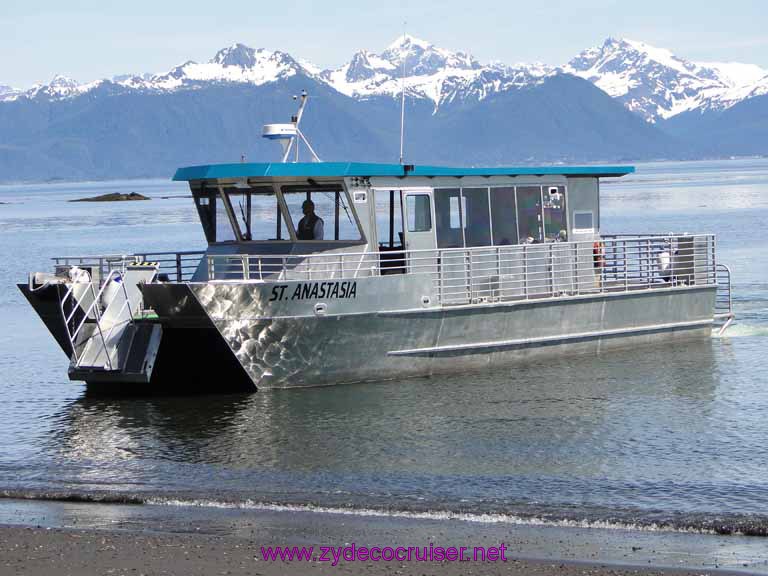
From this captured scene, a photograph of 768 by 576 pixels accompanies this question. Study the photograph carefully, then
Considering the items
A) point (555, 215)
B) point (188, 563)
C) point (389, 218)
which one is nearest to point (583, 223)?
point (555, 215)

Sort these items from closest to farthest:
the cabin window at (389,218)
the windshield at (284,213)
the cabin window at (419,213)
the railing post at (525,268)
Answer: the windshield at (284,213) → the cabin window at (389,218) → the cabin window at (419,213) → the railing post at (525,268)

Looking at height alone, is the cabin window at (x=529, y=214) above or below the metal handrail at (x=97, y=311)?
above

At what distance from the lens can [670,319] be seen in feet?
74.1

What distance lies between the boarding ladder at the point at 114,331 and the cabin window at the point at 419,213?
4059mm

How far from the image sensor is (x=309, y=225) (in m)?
18.7

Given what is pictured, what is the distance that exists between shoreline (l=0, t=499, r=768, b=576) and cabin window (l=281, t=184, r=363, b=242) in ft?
23.1

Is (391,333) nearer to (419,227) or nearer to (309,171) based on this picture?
(419,227)

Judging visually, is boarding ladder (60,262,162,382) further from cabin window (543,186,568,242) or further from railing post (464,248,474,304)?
cabin window (543,186,568,242)

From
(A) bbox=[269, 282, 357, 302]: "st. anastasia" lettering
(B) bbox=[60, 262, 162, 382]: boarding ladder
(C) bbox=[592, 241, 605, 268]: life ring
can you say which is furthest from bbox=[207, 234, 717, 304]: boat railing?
(B) bbox=[60, 262, 162, 382]: boarding ladder

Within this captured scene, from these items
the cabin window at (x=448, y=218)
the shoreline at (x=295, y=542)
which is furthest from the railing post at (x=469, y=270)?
the shoreline at (x=295, y=542)

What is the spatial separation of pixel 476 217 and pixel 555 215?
2.08 metres

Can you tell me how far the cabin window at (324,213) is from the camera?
60.4 ft

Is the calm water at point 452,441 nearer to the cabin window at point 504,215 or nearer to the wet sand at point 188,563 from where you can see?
the wet sand at point 188,563

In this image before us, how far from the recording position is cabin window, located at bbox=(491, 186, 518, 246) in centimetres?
2033
